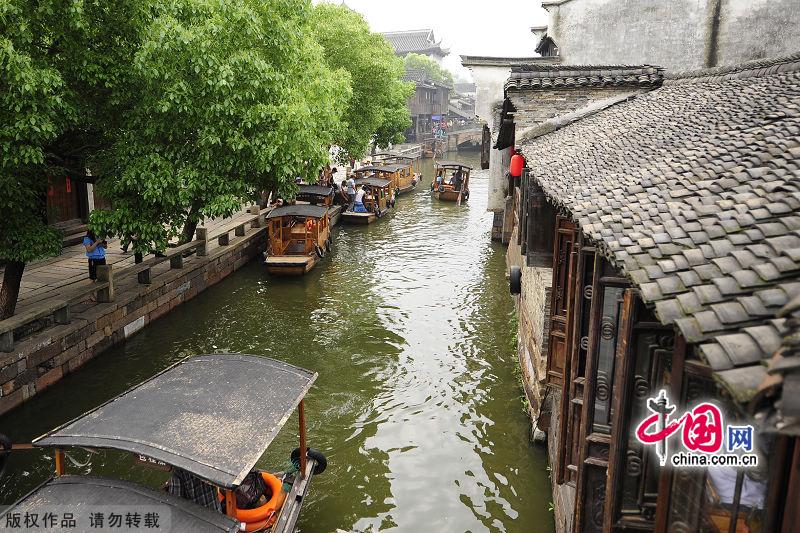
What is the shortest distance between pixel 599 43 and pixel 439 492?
13.3 meters

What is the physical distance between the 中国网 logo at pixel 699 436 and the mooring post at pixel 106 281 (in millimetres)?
11359

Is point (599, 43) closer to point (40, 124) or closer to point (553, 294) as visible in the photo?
point (553, 294)

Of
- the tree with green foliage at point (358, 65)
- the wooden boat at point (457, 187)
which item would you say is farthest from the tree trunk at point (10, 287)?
the wooden boat at point (457, 187)

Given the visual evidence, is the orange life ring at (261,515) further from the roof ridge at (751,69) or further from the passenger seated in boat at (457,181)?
the passenger seated in boat at (457,181)

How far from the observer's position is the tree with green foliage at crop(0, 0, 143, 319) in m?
8.75

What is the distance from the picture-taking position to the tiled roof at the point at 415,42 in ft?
244

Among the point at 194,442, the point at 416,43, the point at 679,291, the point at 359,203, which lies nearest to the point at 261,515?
the point at 194,442

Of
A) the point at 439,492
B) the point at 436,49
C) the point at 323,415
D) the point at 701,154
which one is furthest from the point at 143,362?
the point at 436,49

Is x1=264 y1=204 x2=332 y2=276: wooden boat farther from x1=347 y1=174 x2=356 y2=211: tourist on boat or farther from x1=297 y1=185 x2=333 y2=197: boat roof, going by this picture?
x1=347 y1=174 x2=356 y2=211: tourist on boat

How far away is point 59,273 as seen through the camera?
14.5 m

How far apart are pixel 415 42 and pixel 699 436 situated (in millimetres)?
76808

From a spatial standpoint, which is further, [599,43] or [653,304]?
[599,43]

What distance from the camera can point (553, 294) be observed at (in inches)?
313

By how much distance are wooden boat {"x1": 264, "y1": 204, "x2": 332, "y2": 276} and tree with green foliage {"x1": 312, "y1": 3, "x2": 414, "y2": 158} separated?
6253 millimetres
